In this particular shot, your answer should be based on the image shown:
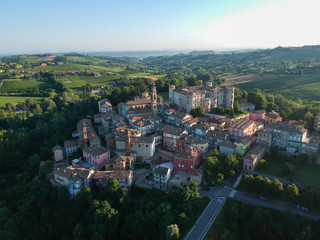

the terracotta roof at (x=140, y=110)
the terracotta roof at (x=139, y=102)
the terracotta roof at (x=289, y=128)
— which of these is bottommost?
the terracotta roof at (x=289, y=128)

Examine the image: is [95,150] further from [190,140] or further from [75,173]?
[190,140]

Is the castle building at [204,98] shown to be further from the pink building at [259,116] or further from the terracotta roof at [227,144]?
the terracotta roof at [227,144]

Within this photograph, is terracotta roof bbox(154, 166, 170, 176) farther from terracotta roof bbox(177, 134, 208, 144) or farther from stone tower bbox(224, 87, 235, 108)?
stone tower bbox(224, 87, 235, 108)

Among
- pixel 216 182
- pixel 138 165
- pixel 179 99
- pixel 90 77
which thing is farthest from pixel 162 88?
pixel 90 77

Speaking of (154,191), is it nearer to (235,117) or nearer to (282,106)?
(235,117)

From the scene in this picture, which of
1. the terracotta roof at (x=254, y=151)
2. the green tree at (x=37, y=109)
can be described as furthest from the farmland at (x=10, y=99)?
the terracotta roof at (x=254, y=151)
